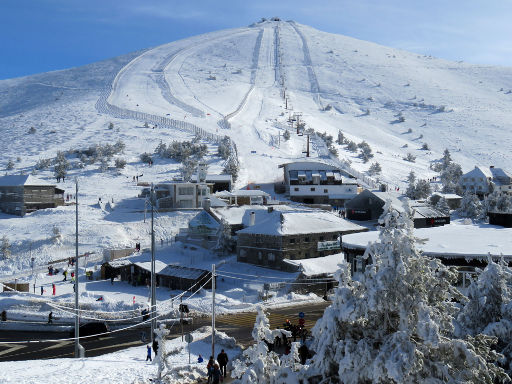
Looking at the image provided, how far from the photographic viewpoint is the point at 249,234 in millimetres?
43000

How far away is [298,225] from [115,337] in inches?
737

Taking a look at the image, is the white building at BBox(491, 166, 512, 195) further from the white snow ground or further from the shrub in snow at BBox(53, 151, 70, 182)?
the white snow ground

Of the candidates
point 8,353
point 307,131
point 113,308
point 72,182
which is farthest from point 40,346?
point 307,131

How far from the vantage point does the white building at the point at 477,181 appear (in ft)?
275

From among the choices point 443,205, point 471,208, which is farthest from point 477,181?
point 443,205

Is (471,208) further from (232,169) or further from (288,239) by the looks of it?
(232,169)

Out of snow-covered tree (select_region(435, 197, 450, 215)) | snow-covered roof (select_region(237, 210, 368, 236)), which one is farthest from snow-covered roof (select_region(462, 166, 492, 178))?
snow-covered roof (select_region(237, 210, 368, 236))

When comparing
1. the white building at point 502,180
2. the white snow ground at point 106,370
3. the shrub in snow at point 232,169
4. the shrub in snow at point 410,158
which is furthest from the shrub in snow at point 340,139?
the white snow ground at point 106,370

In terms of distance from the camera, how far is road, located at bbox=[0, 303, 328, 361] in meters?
24.3

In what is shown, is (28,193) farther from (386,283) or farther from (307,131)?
(307,131)

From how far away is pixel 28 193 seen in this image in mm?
60875

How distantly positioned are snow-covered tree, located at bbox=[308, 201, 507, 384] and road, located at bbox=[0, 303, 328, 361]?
11.9m

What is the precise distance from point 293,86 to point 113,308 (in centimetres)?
14582

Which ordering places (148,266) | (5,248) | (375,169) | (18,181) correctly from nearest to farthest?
(148,266)
(5,248)
(18,181)
(375,169)
